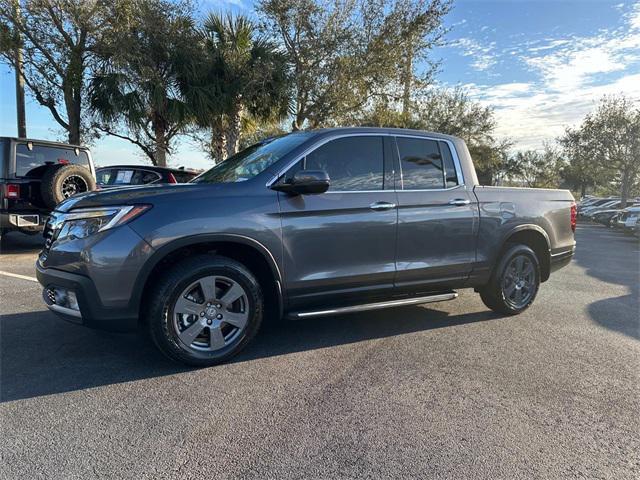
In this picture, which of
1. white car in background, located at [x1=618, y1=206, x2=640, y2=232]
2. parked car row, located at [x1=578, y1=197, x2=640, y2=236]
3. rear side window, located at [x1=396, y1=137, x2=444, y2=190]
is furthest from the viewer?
parked car row, located at [x1=578, y1=197, x2=640, y2=236]

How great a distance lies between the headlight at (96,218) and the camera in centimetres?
318

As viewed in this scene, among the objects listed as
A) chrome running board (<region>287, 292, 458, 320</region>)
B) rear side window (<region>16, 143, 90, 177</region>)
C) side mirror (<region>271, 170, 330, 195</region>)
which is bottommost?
chrome running board (<region>287, 292, 458, 320</region>)

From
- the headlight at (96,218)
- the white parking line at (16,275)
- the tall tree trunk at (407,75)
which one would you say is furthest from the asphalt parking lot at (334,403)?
the tall tree trunk at (407,75)

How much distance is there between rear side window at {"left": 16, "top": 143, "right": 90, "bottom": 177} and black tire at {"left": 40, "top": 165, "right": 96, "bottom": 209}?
19.7 inches

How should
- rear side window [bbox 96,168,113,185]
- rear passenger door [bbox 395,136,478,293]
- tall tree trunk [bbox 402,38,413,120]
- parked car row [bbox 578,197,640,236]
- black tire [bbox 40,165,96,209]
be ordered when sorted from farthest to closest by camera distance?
parked car row [bbox 578,197,640,236] → tall tree trunk [bbox 402,38,413,120] → rear side window [bbox 96,168,113,185] → black tire [bbox 40,165,96,209] → rear passenger door [bbox 395,136,478,293]

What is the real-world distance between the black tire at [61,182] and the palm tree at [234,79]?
605 cm

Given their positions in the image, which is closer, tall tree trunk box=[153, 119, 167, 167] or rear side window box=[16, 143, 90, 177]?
rear side window box=[16, 143, 90, 177]

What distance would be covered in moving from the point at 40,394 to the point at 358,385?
2133 millimetres

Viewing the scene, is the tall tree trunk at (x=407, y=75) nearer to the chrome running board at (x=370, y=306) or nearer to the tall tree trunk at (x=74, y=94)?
the tall tree trunk at (x=74, y=94)

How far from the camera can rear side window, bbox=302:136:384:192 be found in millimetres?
3910

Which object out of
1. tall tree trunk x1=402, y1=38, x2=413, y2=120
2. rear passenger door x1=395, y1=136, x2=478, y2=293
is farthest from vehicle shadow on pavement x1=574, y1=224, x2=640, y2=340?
tall tree trunk x1=402, y1=38, x2=413, y2=120

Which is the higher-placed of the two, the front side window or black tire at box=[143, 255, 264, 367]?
the front side window

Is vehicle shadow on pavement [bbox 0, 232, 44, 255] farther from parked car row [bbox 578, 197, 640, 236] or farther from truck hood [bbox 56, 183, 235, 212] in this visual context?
parked car row [bbox 578, 197, 640, 236]

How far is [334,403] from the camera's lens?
2.98 metres
